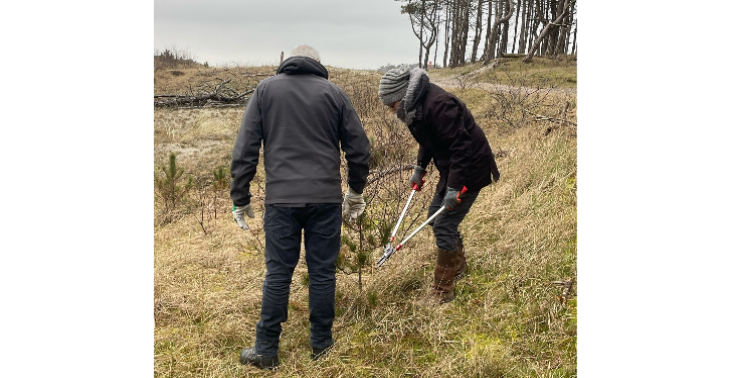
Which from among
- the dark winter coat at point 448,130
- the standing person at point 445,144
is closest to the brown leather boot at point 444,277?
the standing person at point 445,144

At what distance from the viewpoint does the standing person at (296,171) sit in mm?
2488

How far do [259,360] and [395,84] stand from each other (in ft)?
6.27

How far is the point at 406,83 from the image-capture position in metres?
2.92

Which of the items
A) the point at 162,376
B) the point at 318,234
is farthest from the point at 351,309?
the point at 162,376

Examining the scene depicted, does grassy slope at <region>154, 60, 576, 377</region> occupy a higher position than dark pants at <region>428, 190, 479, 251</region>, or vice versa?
dark pants at <region>428, 190, 479, 251</region>

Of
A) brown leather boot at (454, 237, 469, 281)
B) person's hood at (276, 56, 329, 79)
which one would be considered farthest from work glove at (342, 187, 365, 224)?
brown leather boot at (454, 237, 469, 281)

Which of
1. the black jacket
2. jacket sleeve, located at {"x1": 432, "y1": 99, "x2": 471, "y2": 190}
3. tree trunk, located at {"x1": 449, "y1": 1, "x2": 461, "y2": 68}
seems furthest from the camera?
tree trunk, located at {"x1": 449, "y1": 1, "x2": 461, "y2": 68}

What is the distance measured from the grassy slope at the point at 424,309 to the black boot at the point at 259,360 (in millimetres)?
48

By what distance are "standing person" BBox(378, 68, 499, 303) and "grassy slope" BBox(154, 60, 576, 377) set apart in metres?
0.35

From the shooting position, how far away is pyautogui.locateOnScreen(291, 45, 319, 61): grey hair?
2.58 meters

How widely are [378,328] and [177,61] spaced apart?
12907 millimetres

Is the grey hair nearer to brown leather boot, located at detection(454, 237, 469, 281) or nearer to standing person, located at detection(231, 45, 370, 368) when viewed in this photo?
standing person, located at detection(231, 45, 370, 368)

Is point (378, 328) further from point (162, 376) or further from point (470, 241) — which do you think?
point (470, 241)

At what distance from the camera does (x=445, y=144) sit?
3.04 meters
